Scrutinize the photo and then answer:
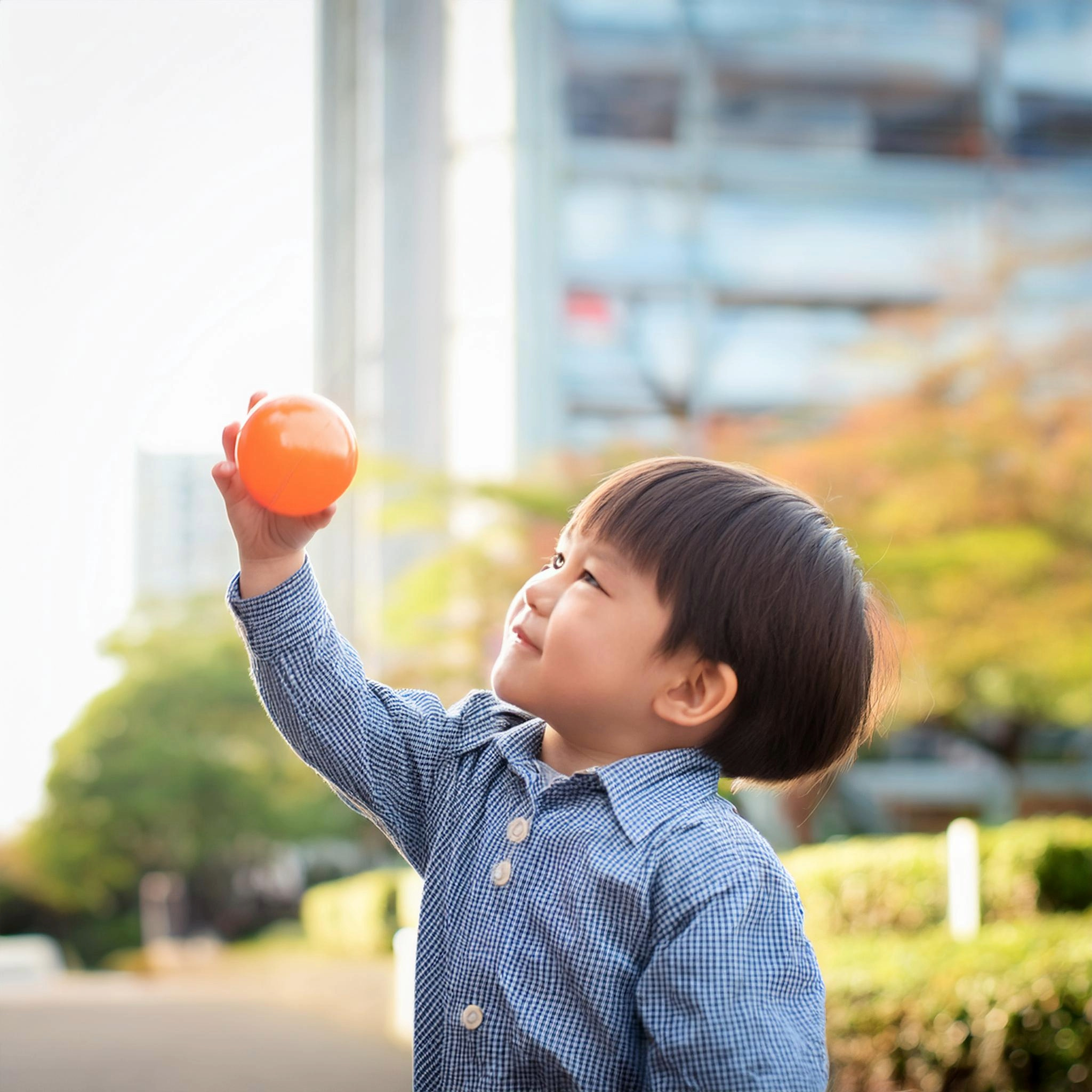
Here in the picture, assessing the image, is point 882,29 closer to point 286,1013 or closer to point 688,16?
point 688,16

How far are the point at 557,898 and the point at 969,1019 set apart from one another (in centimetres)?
256

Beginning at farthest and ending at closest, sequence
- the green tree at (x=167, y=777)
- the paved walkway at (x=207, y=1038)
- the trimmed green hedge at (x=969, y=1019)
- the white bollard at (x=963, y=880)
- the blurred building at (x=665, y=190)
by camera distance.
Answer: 1. the blurred building at (x=665, y=190)
2. the green tree at (x=167, y=777)
3. the paved walkway at (x=207, y=1038)
4. the white bollard at (x=963, y=880)
5. the trimmed green hedge at (x=969, y=1019)

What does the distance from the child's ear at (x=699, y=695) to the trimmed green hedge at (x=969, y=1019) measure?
2.39m

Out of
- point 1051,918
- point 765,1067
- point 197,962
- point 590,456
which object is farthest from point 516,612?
point 197,962

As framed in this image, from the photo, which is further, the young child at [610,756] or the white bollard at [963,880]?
the white bollard at [963,880]

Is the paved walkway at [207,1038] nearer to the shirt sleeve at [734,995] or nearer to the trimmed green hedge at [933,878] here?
the trimmed green hedge at [933,878]

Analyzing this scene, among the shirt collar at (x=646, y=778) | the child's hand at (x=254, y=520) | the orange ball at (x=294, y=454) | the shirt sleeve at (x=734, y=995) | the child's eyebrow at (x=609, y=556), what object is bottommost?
the shirt sleeve at (x=734, y=995)

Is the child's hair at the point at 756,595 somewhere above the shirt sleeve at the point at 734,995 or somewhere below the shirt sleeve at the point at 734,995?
above

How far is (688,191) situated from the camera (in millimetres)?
14508

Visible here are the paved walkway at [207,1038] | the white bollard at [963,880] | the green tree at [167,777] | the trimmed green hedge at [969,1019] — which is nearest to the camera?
the trimmed green hedge at [969,1019]

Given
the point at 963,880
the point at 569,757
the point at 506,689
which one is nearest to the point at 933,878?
the point at 963,880

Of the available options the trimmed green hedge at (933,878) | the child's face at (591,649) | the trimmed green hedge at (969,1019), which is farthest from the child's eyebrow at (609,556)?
the trimmed green hedge at (933,878)

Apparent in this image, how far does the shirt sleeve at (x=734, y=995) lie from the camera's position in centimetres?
113

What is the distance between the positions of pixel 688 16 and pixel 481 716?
1461cm
